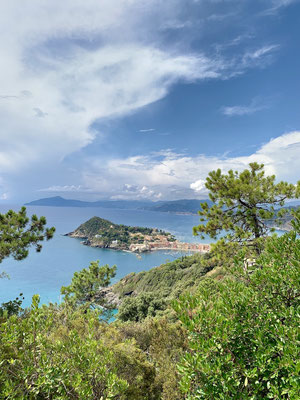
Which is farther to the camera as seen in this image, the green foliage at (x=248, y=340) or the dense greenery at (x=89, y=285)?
the dense greenery at (x=89, y=285)

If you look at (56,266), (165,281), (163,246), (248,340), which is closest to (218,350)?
(248,340)

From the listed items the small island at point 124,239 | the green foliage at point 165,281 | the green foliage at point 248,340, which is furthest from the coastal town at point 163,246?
the green foliage at point 248,340

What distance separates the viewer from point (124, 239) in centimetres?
9150

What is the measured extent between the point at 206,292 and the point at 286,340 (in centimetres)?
97

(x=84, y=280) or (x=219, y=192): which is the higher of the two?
(x=219, y=192)

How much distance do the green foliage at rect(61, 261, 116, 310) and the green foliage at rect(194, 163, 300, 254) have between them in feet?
28.3

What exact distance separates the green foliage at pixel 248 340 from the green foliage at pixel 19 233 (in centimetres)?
686

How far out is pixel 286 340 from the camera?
2066 millimetres

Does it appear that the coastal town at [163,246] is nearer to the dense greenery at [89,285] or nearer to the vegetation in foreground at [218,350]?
the dense greenery at [89,285]

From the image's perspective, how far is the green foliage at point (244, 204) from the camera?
719cm

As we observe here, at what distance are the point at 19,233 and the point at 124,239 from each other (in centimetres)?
8574

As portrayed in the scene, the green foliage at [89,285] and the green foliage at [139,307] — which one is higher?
the green foliage at [89,285]

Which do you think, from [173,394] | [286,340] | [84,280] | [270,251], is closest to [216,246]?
[270,251]

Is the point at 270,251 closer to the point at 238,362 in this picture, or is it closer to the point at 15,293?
the point at 238,362
